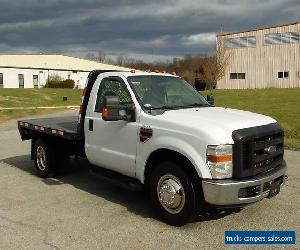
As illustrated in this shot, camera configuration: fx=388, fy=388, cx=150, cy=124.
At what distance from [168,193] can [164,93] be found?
65.9 inches

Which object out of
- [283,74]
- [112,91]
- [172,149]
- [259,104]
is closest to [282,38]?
[283,74]

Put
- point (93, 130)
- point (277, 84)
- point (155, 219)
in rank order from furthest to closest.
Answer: point (277, 84), point (93, 130), point (155, 219)

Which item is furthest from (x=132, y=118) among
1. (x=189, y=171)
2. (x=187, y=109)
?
(x=189, y=171)

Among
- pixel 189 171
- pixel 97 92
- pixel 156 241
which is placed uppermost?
pixel 97 92

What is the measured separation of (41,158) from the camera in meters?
7.74

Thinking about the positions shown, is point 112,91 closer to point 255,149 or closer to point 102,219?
point 102,219

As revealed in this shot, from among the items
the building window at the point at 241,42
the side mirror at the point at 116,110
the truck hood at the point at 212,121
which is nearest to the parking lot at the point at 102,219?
the truck hood at the point at 212,121

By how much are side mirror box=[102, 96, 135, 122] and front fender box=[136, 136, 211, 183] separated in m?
0.45

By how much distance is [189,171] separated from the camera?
16.1 ft

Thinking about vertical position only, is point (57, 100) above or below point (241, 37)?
below

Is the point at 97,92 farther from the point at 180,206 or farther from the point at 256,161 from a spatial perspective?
the point at 256,161

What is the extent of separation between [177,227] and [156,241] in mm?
511

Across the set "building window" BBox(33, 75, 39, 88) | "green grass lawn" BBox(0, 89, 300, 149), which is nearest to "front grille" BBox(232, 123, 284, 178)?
"green grass lawn" BBox(0, 89, 300, 149)

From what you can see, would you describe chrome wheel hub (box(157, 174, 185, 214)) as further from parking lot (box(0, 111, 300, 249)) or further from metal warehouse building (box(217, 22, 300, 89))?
metal warehouse building (box(217, 22, 300, 89))
